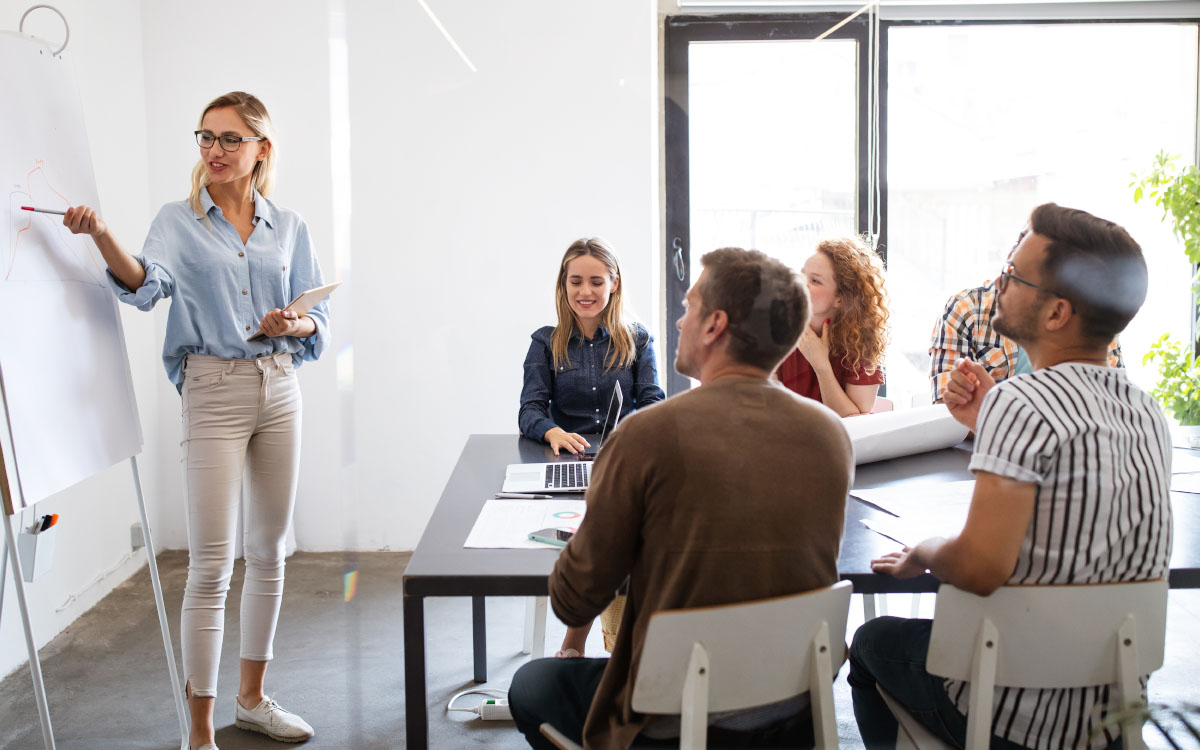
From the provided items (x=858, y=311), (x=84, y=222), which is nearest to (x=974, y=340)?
(x=858, y=311)

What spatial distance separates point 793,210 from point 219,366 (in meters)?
2.57

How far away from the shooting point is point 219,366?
2.14 metres

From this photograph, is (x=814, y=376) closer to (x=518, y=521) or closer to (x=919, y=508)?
(x=919, y=508)

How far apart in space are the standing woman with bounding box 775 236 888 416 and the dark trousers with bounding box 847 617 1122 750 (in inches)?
40.9

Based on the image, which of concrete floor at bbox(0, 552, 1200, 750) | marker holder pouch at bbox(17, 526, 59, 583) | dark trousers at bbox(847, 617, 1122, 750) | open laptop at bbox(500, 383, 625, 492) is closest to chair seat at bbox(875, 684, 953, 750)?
dark trousers at bbox(847, 617, 1122, 750)

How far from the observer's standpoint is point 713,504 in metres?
1.18

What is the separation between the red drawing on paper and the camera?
1.89 metres

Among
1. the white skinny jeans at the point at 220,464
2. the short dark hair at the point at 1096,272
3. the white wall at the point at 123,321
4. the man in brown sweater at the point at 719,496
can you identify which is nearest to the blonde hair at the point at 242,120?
the white skinny jeans at the point at 220,464

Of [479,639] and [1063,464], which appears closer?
[1063,464]

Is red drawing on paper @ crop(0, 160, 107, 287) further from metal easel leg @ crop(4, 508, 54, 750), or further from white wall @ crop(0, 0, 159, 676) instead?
white wall @ crop(0, 0, 159, 676)

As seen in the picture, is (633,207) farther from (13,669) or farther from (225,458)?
(13,669)

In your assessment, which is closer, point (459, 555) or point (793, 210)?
point (459, 555)

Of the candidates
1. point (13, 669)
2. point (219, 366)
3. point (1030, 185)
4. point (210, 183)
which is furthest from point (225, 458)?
point (1030, 185)

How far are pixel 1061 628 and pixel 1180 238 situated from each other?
3031mm
